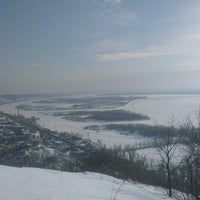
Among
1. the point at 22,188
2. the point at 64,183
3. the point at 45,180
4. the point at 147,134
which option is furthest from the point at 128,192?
the point at 147,134

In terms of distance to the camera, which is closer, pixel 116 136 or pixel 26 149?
pixel 26 149

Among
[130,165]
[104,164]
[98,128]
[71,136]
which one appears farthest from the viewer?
[98,128]

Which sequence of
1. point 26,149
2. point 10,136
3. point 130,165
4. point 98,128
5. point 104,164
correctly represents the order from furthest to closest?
point 98,128 → point 10,136 → point 26,149 → point 104,164 → point 130,165

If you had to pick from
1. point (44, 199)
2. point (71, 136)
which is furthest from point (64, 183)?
point (71, 136)

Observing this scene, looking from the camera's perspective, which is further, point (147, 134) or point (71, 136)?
point (147, 134)

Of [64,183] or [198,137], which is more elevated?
[198,137]

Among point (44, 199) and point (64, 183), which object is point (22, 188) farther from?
point (64, 183)

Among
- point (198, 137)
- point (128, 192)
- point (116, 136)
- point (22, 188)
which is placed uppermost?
point (198, 137)

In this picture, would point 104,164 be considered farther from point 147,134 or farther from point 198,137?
point 147,134

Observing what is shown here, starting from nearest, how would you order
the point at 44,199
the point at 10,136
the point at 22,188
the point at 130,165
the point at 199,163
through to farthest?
1. the point at 44,199
2. the point at 22,188
3. the point at 199,163
4. the point at 130,165
5. the point at 10,136
